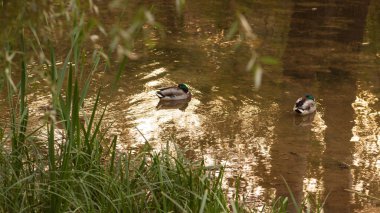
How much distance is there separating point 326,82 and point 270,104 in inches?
60.7

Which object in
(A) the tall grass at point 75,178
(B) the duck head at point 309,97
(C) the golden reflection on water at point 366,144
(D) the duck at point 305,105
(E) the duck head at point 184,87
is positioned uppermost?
(A) the tall grass at point 75,178

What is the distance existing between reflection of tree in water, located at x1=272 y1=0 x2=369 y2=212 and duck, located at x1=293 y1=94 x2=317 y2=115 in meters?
0.18

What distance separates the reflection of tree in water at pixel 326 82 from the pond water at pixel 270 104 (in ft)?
0.05

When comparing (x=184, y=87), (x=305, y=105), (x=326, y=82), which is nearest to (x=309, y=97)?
(x=305, y=105)

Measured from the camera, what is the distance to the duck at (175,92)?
1065 cm

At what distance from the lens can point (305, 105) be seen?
33.7 feet

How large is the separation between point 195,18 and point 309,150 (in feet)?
22.9

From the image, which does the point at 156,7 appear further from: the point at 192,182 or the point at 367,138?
the point at 192,182

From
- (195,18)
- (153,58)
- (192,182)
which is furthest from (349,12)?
(192,182)

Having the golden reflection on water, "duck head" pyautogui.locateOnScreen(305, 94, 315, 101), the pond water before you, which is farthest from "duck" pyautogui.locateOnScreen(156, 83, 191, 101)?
the golden reflection on water

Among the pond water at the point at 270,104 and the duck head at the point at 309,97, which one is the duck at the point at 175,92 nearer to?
the pond water at the point at 270,104

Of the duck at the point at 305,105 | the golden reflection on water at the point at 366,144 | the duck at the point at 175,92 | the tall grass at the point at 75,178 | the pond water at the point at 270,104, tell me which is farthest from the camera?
the duck at the point at 175,92

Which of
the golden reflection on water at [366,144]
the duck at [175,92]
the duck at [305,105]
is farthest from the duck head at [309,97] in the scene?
the duck at [175,92]

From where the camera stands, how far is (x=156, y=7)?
656 inches
